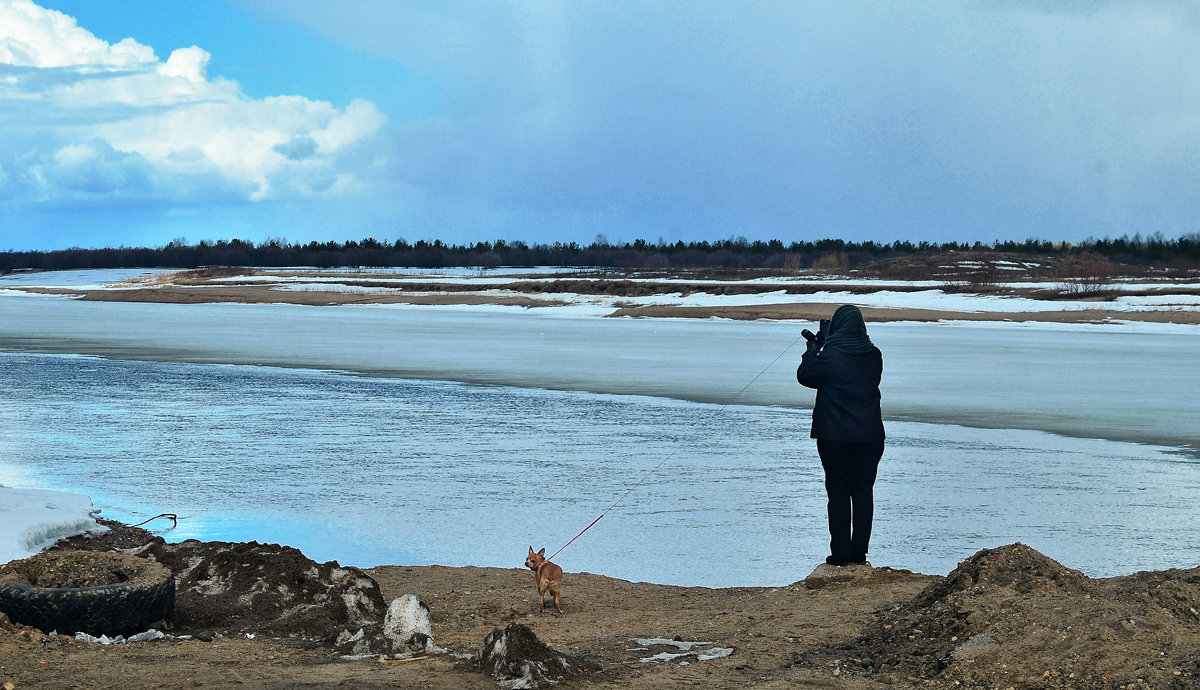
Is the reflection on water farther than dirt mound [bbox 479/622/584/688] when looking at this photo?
Yes

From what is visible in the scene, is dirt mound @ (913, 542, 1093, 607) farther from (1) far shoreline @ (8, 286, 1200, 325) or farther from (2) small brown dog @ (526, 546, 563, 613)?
(1) far shoreline @ (8, 286, 1200, 325)

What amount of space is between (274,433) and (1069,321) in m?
30.1

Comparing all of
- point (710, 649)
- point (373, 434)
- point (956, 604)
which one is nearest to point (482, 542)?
point (710, 649)

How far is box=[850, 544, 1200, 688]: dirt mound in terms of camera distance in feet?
15.4

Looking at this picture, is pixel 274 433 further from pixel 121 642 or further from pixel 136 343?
pixel 136 343

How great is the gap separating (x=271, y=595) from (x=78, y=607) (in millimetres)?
1046

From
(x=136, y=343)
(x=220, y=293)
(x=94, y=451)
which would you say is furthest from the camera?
(x=220, y=293)

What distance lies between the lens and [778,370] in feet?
70.9

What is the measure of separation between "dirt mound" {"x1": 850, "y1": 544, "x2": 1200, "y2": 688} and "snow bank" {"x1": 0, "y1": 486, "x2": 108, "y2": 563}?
561 centimetres

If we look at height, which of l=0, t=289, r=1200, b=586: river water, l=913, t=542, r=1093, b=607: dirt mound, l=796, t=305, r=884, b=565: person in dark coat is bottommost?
l=0, t=289, r=1200, b=586: river water

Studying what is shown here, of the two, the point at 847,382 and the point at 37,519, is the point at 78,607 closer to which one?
the point at 37,519

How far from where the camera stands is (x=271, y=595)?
6.31 metres

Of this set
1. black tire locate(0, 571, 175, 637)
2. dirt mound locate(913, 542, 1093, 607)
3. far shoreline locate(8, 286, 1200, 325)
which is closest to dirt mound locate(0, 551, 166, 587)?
black tire locate(0, 571, 175, 637)

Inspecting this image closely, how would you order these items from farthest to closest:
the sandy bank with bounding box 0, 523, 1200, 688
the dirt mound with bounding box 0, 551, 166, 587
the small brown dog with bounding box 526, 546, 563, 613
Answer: the small brown dog with bounding box 526, 546, 563, 613 → the dirt mound with bounding box 0, 551, 166, 587 → the sandy bank with bounding box 0, 523, 1200, 688
